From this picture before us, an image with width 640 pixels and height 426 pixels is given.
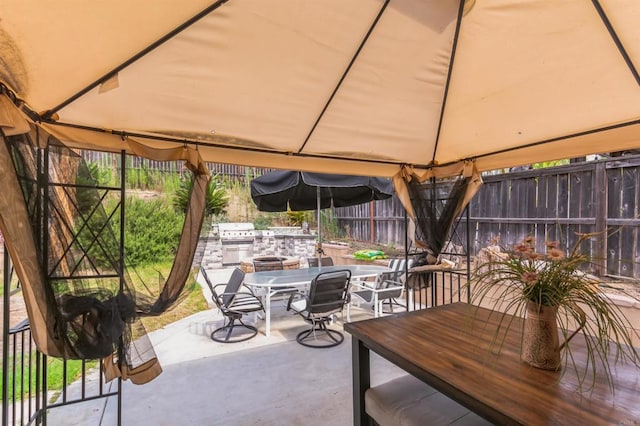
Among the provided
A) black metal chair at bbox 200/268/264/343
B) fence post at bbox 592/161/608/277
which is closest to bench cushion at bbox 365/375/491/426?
black metal chair at bbox 200/268/264/343

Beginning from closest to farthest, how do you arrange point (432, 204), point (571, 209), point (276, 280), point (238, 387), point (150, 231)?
point (150, 231) < point (238, 387) < point (432, 204) < point (571, 209) < point (276, 280)

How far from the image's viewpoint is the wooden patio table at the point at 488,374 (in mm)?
1060

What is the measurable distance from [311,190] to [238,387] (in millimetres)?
3240

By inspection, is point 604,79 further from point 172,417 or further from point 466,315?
point 172,417

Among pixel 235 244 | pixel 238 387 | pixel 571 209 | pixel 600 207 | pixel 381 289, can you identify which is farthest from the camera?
pixel 235 244

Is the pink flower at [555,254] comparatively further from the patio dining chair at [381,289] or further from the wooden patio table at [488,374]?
the patio dining chair at [381,289]

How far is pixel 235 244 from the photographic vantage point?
7.18 meters

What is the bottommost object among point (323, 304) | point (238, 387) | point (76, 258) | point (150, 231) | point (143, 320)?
point (238, 387)

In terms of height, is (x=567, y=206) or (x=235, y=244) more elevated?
(x=567, y=206)

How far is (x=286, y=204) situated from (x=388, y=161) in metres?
2.45

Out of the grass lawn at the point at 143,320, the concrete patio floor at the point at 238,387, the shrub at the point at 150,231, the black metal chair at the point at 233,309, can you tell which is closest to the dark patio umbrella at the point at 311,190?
the black metal chair at the point at 233,309

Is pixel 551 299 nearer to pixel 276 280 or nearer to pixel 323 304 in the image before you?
pixel 323 304

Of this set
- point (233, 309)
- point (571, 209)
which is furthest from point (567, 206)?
point (233, 309)

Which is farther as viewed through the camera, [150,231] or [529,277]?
[150,231]
